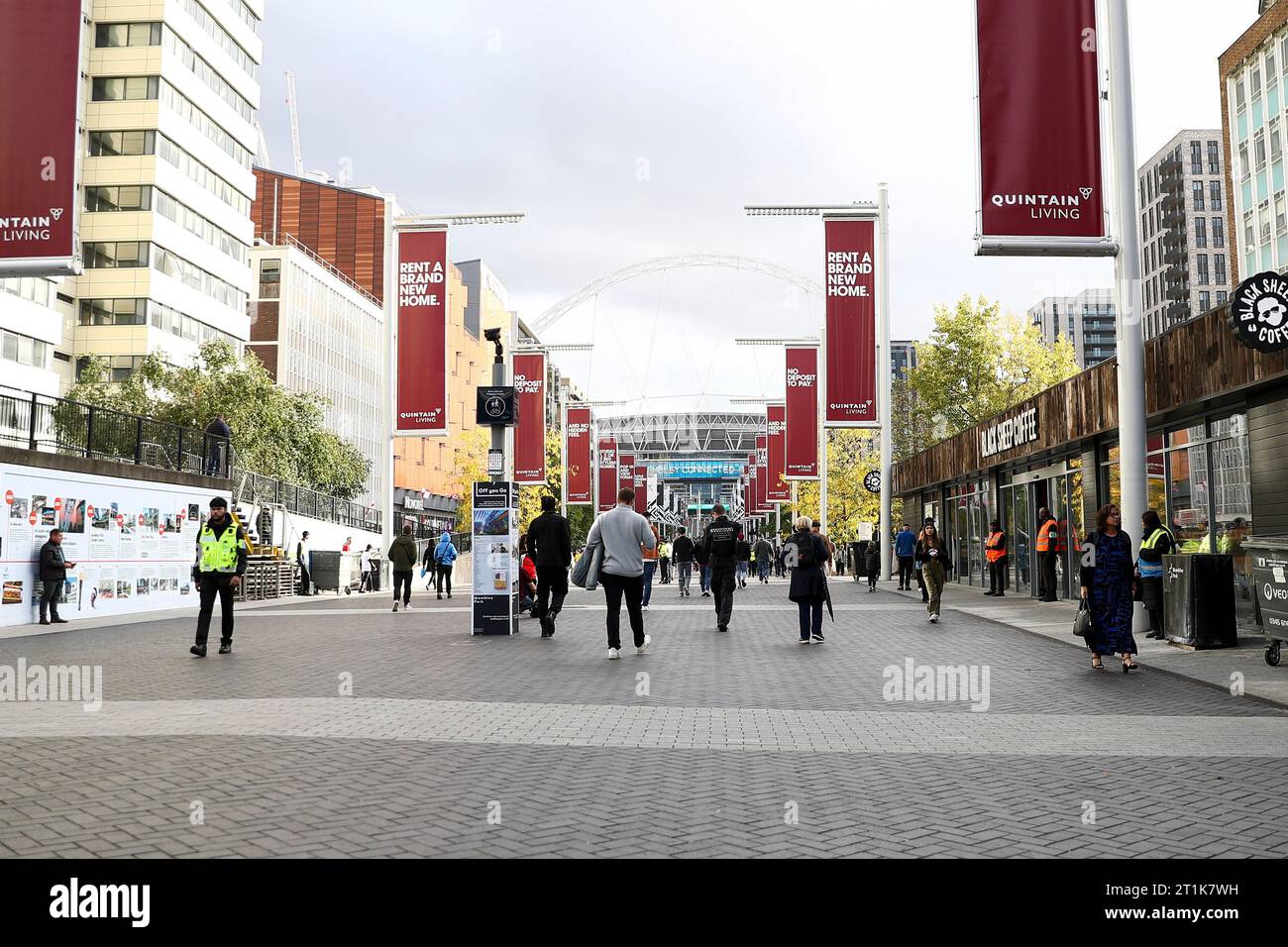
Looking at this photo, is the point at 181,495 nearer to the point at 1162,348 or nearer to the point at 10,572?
the point at 10,572

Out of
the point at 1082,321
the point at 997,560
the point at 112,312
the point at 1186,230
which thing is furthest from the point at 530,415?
the point at 1082,321

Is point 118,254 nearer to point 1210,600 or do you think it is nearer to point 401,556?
point 401,556

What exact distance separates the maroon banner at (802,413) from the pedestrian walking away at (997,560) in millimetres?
12554

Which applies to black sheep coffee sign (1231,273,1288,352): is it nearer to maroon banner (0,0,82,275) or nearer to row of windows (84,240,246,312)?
maroon banner (0,0,82,275)

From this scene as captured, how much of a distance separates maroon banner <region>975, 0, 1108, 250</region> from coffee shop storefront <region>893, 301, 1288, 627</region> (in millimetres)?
2733

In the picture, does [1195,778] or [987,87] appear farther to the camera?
[987,87]

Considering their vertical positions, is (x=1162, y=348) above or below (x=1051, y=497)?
above

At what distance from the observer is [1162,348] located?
55.1 feet

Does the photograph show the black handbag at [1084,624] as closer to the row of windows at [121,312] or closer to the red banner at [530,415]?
the red banner at [530,415]

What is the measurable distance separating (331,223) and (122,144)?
123 ft

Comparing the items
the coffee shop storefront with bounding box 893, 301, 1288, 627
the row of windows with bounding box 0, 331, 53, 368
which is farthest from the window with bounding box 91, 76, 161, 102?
the coffee shop storefront with bounding box 893, 301, 1288, 627

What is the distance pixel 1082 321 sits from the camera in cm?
18712

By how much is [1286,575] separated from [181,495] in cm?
2183
